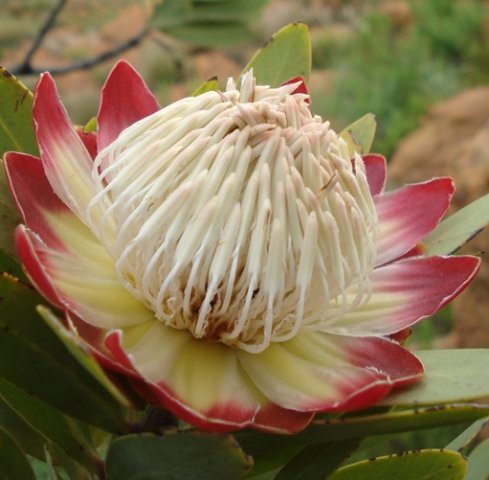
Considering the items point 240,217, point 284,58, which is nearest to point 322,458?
point 240,217

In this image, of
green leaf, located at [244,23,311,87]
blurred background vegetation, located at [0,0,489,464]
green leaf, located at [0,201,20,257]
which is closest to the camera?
green leaf, located at [0,201,20,257]

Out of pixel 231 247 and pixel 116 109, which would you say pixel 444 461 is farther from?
pixel 116 109

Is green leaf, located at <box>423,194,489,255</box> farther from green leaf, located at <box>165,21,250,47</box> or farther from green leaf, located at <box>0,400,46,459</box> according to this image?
green leaf, located at <box>165,21,250,47</box>

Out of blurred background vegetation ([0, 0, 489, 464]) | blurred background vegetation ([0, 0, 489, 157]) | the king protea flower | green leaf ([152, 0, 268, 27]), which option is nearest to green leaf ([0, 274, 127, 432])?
the king protea flower

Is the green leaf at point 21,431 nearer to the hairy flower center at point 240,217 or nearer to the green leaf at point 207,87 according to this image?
the hairy flower center at point 240,217

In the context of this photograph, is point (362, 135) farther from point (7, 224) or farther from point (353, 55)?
point (353, 55)

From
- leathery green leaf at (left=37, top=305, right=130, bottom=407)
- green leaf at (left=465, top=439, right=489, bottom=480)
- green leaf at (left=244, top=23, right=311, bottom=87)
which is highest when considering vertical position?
green leaf at (left=244, top=23, right=311, bottom=87)

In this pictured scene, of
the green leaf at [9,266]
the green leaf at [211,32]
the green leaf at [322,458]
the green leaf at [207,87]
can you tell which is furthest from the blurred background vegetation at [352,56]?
the green leaf at [9,266]
